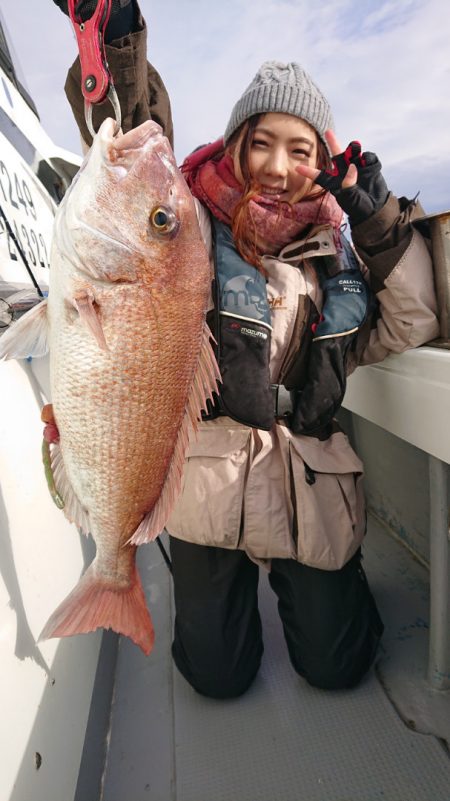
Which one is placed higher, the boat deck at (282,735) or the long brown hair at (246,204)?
the long brown hair at (246,204)

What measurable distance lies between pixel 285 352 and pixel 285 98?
932mm

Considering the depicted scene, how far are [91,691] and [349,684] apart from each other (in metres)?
1.07

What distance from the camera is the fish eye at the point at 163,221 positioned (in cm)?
133

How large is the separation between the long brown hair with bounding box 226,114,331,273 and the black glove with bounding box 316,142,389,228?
0.22 m

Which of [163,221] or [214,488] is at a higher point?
[163,221]

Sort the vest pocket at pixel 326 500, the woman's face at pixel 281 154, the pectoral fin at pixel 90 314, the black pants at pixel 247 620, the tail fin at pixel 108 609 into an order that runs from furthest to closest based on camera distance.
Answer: the black pants at pixel 247 620, the vest pocket at pixel 326 500, the woman's face at pixel 281 154, the tail fin at pixel 108 609, the pectoral fin at pixel 90 314

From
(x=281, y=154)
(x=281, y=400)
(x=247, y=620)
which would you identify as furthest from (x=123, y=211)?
(x=247, y=620)

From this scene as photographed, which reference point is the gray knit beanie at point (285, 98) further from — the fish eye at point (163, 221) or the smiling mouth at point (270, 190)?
the fish eye at point (163, 221)

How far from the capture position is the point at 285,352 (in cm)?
203

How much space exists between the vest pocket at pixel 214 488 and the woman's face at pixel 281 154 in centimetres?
93

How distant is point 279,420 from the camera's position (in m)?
2.09

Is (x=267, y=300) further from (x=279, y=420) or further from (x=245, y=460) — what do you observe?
(x=245, y=460)

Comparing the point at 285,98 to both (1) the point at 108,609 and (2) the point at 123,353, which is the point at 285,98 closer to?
(2) the point at 123,353

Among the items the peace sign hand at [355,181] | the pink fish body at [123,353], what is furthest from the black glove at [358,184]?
the pink fish body at [123,353]
